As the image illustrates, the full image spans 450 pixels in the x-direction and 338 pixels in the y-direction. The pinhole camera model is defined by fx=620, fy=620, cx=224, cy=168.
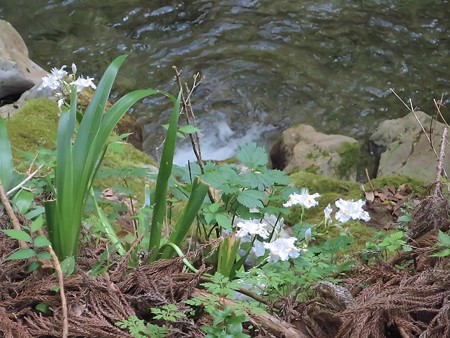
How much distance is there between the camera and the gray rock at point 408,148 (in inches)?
184

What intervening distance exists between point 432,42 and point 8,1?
5.33 metres

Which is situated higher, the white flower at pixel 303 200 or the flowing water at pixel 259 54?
the white flower at pixel 303 200

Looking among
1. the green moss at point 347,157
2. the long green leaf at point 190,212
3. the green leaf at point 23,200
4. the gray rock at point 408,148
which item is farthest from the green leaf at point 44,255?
the green moss at point 347,157

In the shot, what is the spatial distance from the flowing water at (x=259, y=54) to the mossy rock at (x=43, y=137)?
76.3 inches

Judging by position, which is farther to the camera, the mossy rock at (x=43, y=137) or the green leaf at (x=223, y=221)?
the mossy rock at (x=43, y=137)

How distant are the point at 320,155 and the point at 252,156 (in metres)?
3.28

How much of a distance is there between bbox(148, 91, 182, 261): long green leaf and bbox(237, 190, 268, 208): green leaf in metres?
0.25

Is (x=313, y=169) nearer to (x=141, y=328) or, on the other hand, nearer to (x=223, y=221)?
(x=223, y=221)

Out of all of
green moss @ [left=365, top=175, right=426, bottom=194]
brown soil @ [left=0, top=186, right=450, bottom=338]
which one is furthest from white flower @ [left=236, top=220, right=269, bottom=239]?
green moss @ [left=365, top=175, right=426, bottom=194]

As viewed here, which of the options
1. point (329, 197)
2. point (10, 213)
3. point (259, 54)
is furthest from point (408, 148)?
point (10, 213)

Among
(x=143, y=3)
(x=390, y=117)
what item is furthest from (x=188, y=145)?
(x=143, y=3)

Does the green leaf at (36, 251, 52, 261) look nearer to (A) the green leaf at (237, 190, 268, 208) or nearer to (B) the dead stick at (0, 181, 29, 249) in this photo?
(B) the dead stick at (0, 181, 29, 249)

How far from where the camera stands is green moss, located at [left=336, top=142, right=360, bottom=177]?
5285 millimetres

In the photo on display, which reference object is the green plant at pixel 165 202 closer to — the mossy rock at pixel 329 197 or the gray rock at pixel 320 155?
the mossy rock at pixel 329 197
